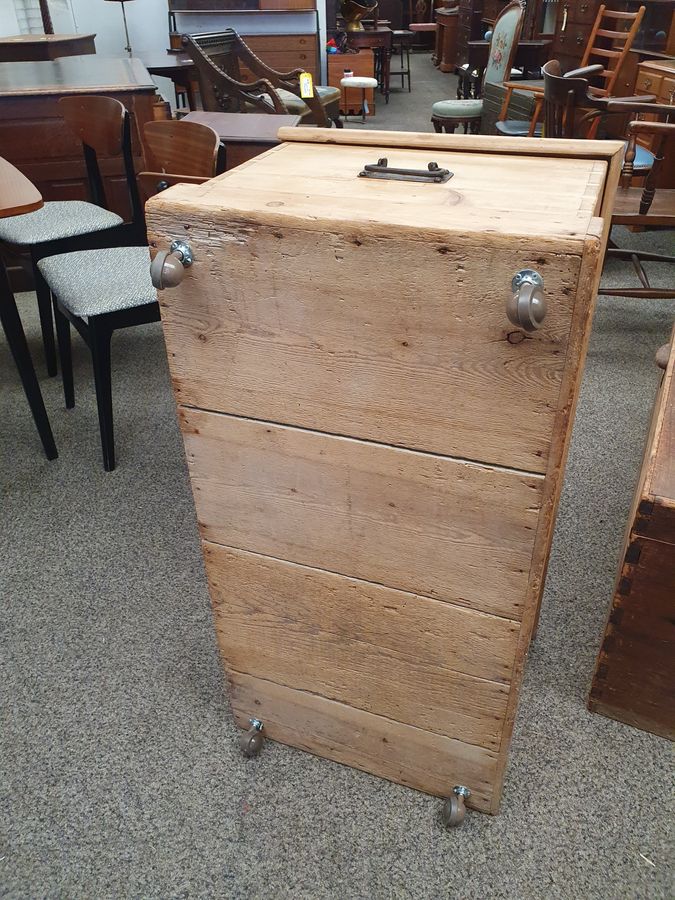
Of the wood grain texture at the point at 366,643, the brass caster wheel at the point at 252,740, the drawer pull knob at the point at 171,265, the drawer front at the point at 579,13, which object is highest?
the drawer front at the point at 579,13

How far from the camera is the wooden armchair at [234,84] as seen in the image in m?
3.29

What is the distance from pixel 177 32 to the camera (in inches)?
Result: 227

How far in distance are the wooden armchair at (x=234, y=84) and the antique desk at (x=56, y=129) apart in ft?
1.16

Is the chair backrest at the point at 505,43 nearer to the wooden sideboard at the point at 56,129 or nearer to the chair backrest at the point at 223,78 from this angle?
the chair backrest at the point at 223,78

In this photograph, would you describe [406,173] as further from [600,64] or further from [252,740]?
[600,64]

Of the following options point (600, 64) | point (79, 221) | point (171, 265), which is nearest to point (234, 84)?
point (79, 221)

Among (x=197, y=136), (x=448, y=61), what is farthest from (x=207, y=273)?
(x=448, y=61)

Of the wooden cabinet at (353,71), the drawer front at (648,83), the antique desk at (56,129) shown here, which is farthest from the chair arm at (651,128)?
the wooden cabinet at (353,71)

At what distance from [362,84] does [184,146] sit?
468 centimetres

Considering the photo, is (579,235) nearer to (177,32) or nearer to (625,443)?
(625,443)

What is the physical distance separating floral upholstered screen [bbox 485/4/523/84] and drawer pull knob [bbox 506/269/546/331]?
4.02 m

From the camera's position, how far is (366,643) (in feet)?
3.36

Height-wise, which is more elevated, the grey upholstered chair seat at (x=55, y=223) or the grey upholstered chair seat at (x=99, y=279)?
the grey upholstered chair seat at (x=55, y=223)

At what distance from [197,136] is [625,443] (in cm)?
147
